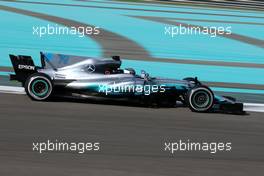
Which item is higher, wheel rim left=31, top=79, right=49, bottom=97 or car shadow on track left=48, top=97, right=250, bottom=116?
wheel rim left=31, top=79, right=49, bottom=97

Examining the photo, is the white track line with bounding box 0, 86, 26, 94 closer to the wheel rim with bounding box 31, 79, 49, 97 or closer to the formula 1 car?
the formula 1 car

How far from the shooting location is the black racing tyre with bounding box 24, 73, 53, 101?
30.7ft

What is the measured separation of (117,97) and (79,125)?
1452 mm

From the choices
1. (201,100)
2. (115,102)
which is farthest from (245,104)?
(115,102)

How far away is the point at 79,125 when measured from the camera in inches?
318

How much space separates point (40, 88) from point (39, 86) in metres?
0.04

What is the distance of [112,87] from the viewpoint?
9.39m

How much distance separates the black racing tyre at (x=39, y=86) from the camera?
369 inches

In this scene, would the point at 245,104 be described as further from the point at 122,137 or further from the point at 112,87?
the point at 122,137

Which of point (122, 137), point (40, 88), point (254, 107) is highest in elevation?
point (40, 88)

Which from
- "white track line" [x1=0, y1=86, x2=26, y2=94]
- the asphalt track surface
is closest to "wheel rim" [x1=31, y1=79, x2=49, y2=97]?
the asphalt track surface

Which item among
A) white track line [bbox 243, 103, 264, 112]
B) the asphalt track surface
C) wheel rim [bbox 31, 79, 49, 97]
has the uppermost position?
wheel rim [bbox 31, 79, 49, 97]

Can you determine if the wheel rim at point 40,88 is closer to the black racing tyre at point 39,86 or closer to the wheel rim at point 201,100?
the black racing tyre at point 39,86

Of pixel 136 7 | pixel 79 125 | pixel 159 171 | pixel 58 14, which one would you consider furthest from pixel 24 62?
pixel 136 7
